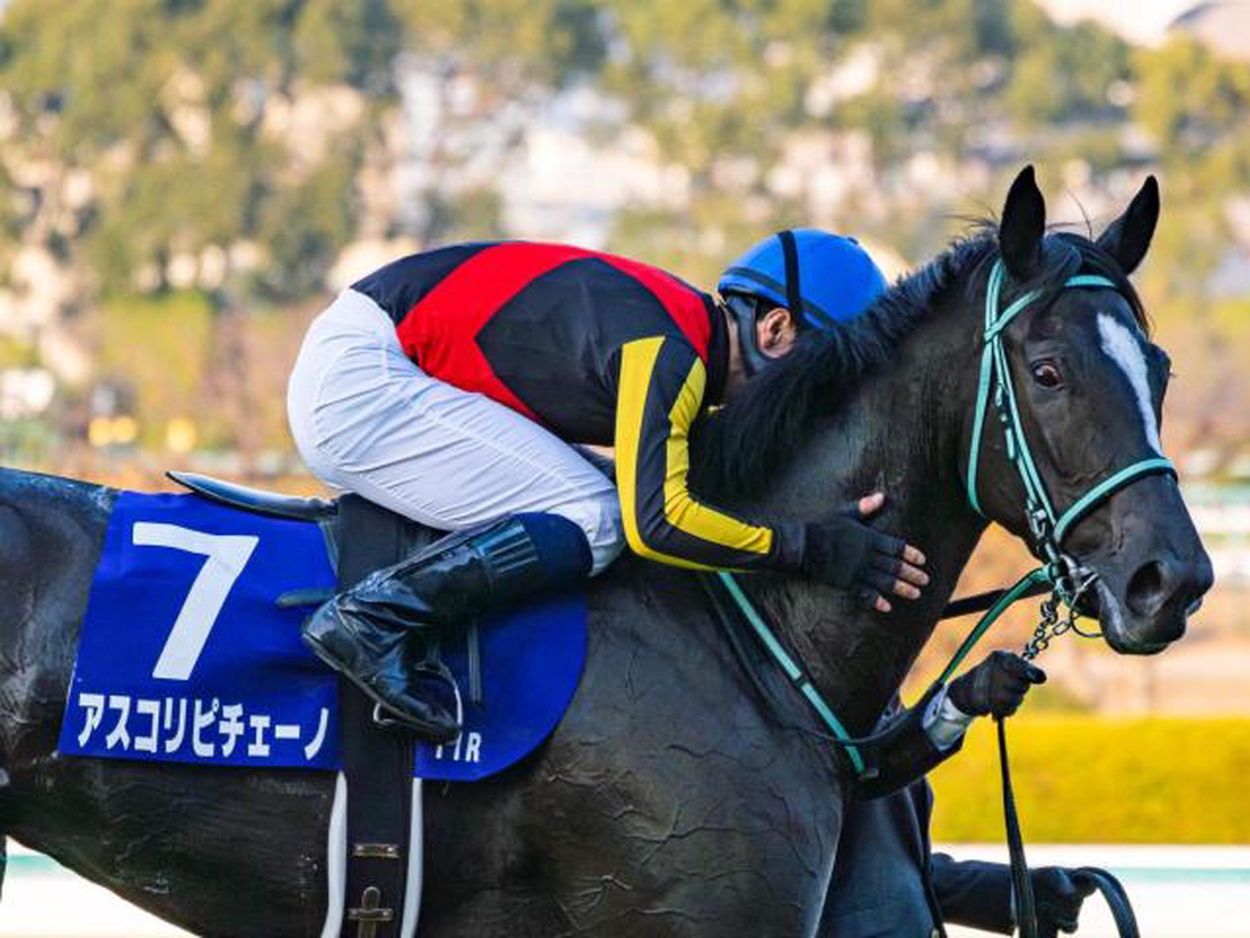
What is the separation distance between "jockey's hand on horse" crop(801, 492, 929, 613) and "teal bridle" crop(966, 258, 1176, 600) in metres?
0.15

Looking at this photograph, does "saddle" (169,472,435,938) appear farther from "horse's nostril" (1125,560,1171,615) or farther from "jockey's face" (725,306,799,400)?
"horse's nostril" (1125,560,1171,615)

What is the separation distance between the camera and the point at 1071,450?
3613 mm

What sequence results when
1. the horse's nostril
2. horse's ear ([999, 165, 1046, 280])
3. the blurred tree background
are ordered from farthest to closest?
A: 1. the blurred tree background
2. horse's ear ([999, 165, 1046, 280])
3. the horse's nostril

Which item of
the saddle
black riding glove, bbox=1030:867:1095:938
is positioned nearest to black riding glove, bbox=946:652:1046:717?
black riding glove, bbox=1030:867:1095:938

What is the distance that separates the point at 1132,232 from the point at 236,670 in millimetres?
1580

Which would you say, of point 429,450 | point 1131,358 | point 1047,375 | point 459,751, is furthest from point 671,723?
point 1131,358

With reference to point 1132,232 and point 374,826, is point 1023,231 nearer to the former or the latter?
point 1132,232

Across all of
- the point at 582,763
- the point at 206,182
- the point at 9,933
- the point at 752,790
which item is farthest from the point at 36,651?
the point at 206,182

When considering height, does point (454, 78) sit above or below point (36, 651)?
above

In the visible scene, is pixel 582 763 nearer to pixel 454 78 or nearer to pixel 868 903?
pixel 868 903

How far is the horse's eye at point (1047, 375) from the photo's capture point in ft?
12.0

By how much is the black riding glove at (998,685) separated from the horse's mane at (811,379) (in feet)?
1.53

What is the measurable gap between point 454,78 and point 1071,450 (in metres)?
41.2

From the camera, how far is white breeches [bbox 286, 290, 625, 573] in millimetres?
3807
